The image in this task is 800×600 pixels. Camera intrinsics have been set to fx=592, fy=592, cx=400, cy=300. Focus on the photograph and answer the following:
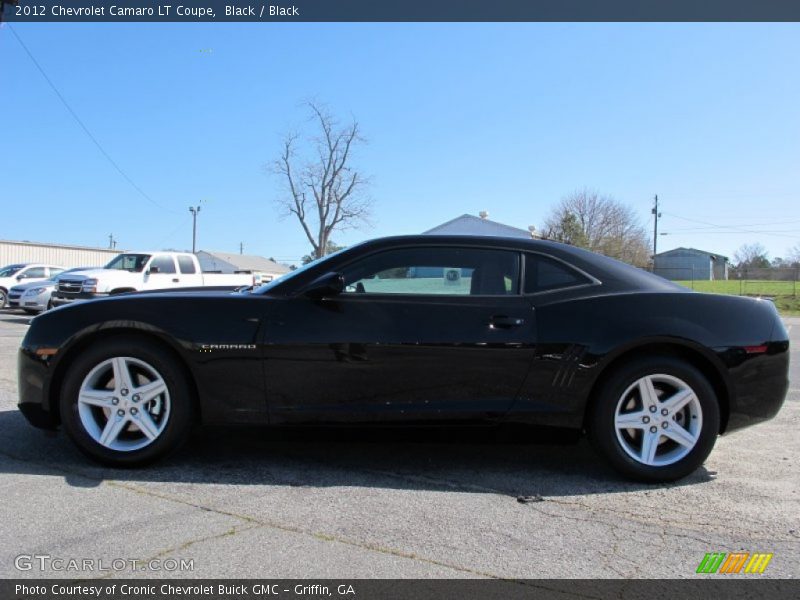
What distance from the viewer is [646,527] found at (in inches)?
114

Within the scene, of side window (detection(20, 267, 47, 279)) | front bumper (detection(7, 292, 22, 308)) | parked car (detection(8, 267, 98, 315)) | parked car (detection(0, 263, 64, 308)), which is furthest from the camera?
side window (detection(20, 267, 47, 279))

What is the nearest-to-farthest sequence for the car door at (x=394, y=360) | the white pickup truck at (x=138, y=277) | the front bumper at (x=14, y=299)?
the car door at (x=394, y=360) < the white pickup truck at (x=138, y=277) < the front bumper at (x=14, y=299)

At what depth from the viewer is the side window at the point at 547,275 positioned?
361 cm

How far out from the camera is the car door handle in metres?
3.44

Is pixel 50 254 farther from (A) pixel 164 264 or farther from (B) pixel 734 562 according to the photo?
(B) pixel 734 562

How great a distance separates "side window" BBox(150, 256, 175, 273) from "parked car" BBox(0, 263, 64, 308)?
7.67 metres

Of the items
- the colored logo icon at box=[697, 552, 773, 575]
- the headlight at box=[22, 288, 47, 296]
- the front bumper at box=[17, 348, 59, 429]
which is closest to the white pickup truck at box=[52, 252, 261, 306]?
the headlight at box=[22, 288, 47, 296]

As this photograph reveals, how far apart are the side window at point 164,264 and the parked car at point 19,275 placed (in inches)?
302

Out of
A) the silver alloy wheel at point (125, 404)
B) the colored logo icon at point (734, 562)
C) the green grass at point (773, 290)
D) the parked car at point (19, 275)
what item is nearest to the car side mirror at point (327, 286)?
the silver alloy wheel at point (125, 404)

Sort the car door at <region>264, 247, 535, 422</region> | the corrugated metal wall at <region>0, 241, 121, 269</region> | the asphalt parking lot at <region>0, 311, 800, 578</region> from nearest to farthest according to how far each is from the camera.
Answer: the asphalt parking lot at <region>0, 311, 800, 578</region>, the car door at <region>264, 247, 535, 422</region>, the corrugated metal wall at <region>0, 241, 121, 269</region>

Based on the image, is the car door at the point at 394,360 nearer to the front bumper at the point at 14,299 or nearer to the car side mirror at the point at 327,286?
the car side mirror at the point at 327,286

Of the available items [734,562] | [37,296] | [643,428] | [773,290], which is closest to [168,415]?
[643,428]

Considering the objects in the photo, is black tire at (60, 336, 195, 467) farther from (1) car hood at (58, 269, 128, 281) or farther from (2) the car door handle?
(1) car hood at (58, 269, 128, 281)
